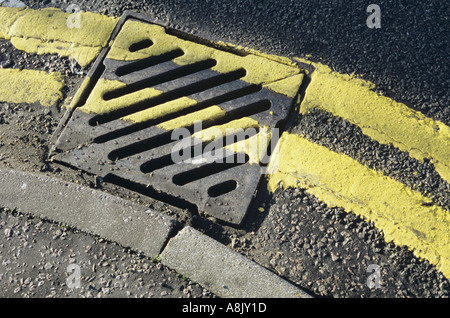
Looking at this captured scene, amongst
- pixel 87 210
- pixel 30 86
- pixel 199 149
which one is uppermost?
pixel 199 149

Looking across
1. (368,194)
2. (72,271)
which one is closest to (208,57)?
(368,194)

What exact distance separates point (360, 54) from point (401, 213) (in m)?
0.85

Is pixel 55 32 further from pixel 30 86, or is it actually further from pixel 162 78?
pixel 162 78

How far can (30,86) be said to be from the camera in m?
2.44

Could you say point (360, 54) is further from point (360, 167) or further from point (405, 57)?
point (360, 167)

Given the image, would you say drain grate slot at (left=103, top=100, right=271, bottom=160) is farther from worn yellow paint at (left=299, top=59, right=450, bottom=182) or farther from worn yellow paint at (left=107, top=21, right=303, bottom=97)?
worn yellow paint at (left=299, top=59, right=450, bottom=182)

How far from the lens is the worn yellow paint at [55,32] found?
2.51 metres

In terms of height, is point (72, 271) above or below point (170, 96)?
below

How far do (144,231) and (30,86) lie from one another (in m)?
1.08

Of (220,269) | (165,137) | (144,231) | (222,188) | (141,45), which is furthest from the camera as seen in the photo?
(141,45)

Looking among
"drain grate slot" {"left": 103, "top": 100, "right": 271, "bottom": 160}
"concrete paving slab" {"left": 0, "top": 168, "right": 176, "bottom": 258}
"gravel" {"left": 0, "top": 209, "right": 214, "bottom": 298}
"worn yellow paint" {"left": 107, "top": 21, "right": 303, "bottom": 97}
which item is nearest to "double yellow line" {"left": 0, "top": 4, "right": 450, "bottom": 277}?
"worn yellow paint" {"left": 107, "top": 21, "right": 303, "bottom": 97}

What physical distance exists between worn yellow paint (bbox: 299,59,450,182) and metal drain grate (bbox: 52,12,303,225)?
0.41 feet

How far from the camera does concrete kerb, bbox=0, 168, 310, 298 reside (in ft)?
5.97

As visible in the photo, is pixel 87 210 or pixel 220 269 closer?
pixel 220 269
